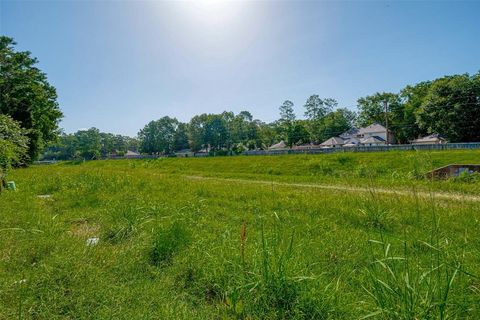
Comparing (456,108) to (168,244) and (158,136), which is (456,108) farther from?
(158,136)

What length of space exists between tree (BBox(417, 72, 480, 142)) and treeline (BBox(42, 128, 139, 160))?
98.6 m

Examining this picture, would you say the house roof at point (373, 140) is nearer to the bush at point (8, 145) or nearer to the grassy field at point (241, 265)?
the grassy field at point (241, 265)

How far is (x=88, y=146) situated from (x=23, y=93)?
82477mm

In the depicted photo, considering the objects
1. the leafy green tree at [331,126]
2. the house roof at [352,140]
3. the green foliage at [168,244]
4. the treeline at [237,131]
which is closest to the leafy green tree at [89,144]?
the treeline at [237,131]

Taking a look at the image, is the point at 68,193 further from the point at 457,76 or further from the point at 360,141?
the point at 360,141

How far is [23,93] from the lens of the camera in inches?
1212

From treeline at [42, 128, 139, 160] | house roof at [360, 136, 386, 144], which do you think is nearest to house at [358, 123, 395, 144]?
house roof at [360, 136, 386, 144]

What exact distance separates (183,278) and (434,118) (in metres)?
55.5

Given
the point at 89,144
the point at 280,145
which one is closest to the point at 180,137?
the point at 280,145

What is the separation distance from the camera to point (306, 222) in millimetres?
6359

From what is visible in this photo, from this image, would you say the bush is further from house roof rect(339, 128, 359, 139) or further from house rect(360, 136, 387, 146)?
house roof rect(339, 128, 359, 139)

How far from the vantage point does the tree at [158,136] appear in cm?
9738

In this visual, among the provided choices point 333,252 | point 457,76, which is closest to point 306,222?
point 333,252

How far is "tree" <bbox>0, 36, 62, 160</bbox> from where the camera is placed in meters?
29.6
